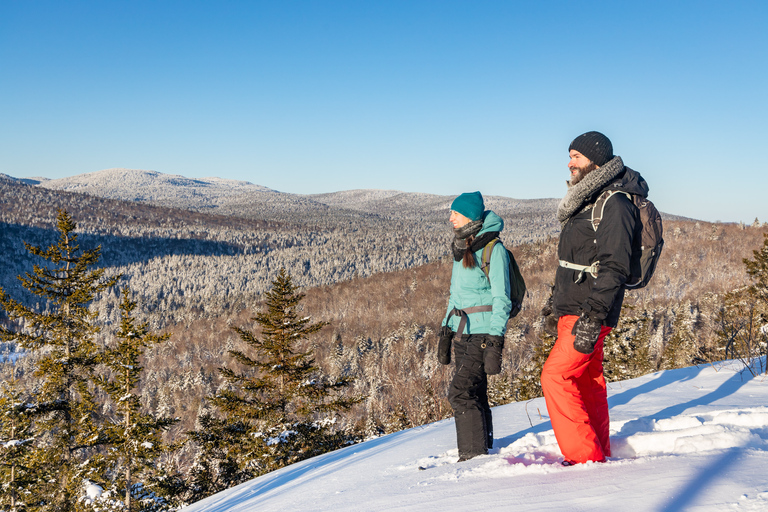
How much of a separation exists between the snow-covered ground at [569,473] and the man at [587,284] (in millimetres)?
244

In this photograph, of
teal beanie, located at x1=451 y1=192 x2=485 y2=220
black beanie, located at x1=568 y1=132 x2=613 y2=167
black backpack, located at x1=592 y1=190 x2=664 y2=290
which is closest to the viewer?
black backpack, located at x1=592 y1=190 x2=664 y2=290

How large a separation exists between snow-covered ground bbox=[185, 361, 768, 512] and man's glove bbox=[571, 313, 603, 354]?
2.46ft

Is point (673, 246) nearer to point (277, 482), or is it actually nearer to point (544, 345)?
point (544, 345)

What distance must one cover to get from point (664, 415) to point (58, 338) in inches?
527

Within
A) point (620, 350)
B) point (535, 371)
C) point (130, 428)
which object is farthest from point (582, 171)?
point (620, 350)

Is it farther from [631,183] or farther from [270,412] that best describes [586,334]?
[270,412]

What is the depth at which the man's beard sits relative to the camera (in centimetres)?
325

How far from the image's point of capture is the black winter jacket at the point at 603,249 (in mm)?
2838

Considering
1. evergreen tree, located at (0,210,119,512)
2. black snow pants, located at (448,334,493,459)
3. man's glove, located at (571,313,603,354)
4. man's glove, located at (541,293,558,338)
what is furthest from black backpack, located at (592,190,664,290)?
evergreen tree, located at (0,210,119,512)

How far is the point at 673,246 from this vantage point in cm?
14800

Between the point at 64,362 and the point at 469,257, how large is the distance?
12.1 meters

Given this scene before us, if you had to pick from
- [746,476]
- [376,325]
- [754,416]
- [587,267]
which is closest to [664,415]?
[754,416]

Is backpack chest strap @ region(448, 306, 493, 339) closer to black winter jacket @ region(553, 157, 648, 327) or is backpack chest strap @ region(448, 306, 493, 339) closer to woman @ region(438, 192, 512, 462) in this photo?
woman @ region(438, 192, 512, 462)

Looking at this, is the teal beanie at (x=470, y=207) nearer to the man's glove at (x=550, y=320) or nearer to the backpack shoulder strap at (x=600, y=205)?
the man's glove at (x=550, y=320)
